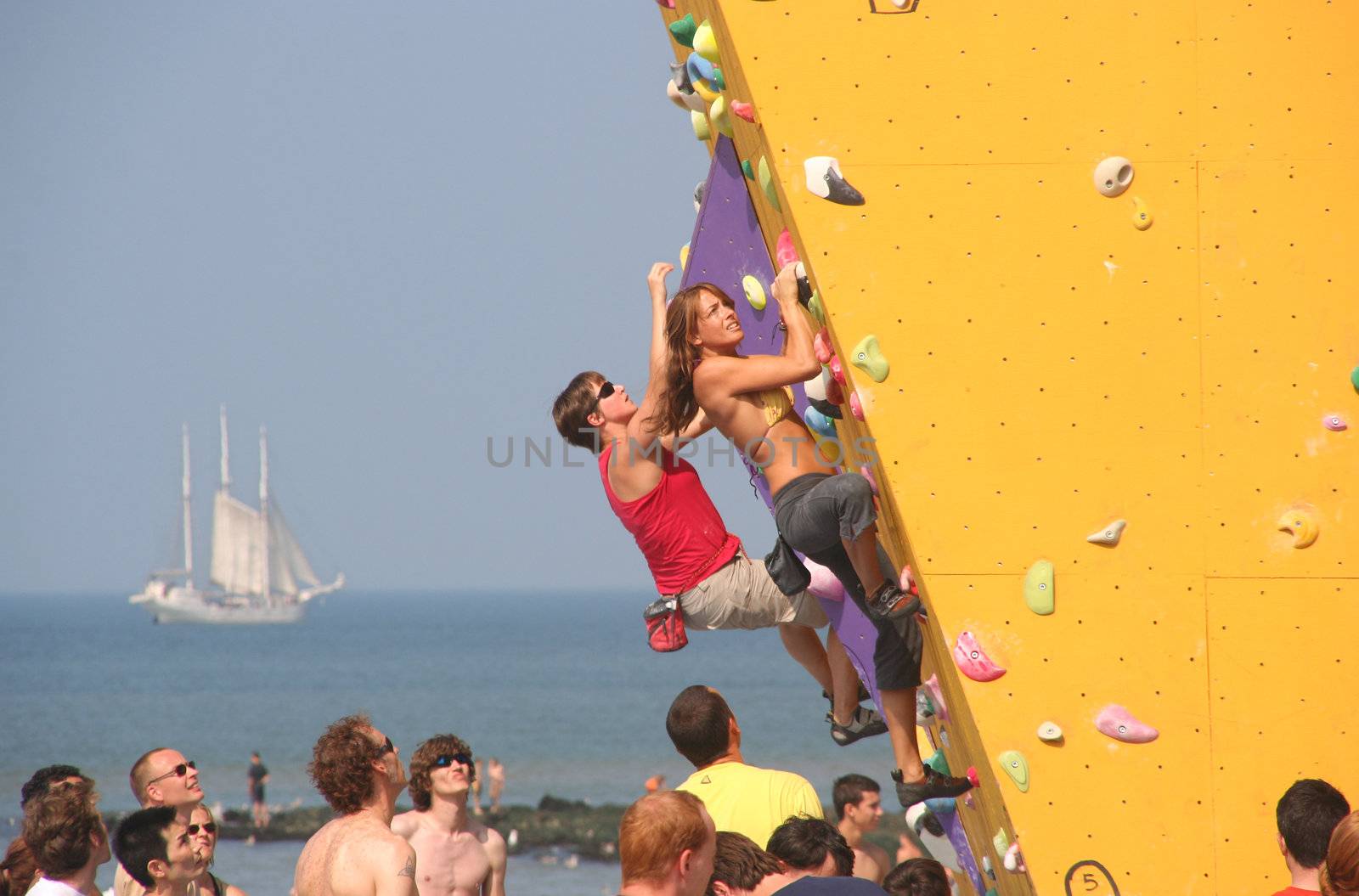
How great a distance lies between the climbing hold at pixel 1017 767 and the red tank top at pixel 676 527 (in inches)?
79.2

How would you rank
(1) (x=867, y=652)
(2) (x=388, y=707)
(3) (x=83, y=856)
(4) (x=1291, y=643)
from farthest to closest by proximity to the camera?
(2) (x=388, y=707), (1) (x=867, y=652), (4) (x=1291, y=643), (3) (x=83, y=856)

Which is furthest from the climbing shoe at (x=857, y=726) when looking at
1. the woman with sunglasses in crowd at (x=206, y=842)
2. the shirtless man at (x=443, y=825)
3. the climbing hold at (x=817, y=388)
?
the woman with sunglasses in crowd at (x=206, y=842)

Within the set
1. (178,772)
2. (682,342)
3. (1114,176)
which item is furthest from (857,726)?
(178,772)

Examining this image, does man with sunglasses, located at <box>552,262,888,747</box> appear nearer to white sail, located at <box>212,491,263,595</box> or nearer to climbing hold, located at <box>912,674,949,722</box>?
climbing hold, located at <box>912,674,949,722</box>

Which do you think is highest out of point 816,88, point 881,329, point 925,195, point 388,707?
point 816,88

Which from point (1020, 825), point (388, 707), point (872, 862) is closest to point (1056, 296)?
point (1020, 825)

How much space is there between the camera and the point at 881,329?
5.12 meters

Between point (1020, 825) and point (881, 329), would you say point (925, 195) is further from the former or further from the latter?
point (1020, 825)

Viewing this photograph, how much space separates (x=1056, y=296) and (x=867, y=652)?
1.87 metres

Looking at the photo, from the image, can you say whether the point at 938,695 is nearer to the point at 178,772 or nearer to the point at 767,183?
the point at 767,183

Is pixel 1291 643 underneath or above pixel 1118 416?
underneath

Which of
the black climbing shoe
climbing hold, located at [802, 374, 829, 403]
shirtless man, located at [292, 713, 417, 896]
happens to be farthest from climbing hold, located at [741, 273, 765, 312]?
shirtless man, located at [292, 713, 417, 896]

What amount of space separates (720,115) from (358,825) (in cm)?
286

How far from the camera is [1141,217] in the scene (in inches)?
202
